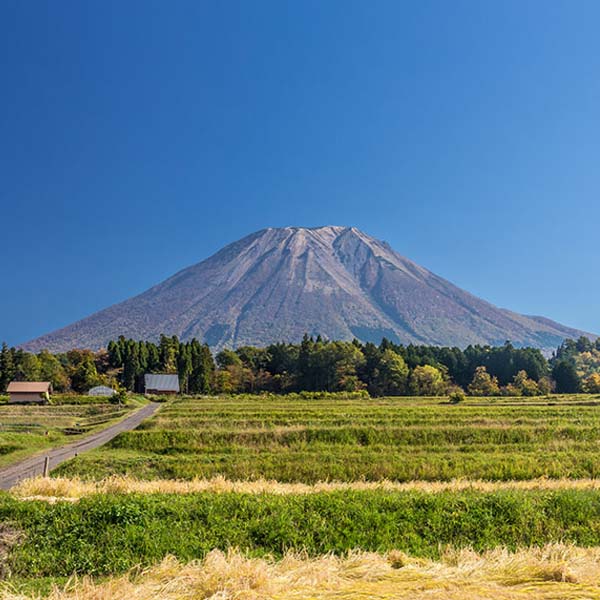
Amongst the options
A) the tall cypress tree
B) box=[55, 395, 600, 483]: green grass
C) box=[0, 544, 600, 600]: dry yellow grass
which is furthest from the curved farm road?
the tall cypress tree

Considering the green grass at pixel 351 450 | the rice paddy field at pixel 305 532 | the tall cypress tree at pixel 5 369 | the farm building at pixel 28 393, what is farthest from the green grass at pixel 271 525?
the tall cypress tree at pixel 5 369

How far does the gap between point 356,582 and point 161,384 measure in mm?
78494

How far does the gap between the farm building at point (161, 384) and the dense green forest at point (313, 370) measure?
1690 millimetres

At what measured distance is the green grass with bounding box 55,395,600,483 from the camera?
64.1 ft

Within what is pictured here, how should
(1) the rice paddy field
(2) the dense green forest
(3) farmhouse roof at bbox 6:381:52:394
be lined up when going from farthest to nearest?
1. (2) the dense green forest
2. (3) farmhouse roof at bbox 6:381:52:394
3. (1) the rice paddy field

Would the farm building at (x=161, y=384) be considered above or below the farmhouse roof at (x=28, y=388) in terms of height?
below

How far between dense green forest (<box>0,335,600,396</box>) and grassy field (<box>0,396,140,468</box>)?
15672mm

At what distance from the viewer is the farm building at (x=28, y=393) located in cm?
5981

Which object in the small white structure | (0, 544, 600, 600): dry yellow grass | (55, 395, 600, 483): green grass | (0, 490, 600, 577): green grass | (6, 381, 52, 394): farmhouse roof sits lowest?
the small white structure

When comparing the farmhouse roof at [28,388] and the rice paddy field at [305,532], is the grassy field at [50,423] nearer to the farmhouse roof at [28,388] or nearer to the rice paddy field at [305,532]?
the farmhouse roof at [28,388]

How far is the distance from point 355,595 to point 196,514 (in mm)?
5645

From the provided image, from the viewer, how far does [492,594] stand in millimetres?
4160

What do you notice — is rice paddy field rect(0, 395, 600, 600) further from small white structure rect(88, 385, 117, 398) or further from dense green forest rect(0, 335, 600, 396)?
dense green forest rect(0, 335, 600, 396)

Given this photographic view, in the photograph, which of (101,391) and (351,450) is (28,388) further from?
(351,450)
